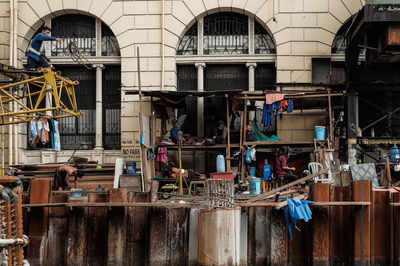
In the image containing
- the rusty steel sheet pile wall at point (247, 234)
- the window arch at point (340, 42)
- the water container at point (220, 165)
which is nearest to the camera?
the rusty steel sheet pile wall at point (247, 234)

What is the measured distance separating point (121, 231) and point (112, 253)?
615mm

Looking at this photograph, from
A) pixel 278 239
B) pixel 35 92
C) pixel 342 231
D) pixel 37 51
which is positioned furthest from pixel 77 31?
pixel 342 231

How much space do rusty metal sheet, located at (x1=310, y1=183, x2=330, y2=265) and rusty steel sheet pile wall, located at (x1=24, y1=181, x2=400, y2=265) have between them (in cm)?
3

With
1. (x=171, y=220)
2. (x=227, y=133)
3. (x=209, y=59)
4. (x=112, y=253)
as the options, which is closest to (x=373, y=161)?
(x=227, y=133)

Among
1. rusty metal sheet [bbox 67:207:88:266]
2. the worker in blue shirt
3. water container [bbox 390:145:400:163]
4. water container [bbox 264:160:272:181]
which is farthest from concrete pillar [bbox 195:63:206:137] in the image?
rusty metal sheet [bbox 67:207:88:266]

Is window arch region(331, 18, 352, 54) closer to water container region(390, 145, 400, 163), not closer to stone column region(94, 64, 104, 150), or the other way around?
water container region(390, 145, 400, 163)

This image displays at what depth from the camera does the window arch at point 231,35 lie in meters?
23.7

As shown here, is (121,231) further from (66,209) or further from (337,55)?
(337,55)

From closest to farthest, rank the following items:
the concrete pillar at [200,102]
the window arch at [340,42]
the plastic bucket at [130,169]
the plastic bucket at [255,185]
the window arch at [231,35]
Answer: the plastic bucket at [255,185], the plastic bucket at [130,169], the concrete pillar at [200,102], the window arch at [340,42], the window arch at [231,35]

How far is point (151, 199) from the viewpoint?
1519cm

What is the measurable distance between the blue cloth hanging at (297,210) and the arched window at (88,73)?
1060 centimetres

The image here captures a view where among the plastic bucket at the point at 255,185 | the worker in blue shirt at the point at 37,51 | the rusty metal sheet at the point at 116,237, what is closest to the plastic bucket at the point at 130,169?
the worker in blue shirt at the point at 37,51

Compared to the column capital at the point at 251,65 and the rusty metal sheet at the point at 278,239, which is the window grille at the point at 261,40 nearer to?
the column capital at the point at 251,65

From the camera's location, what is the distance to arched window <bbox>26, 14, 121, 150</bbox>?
23.6 metres
